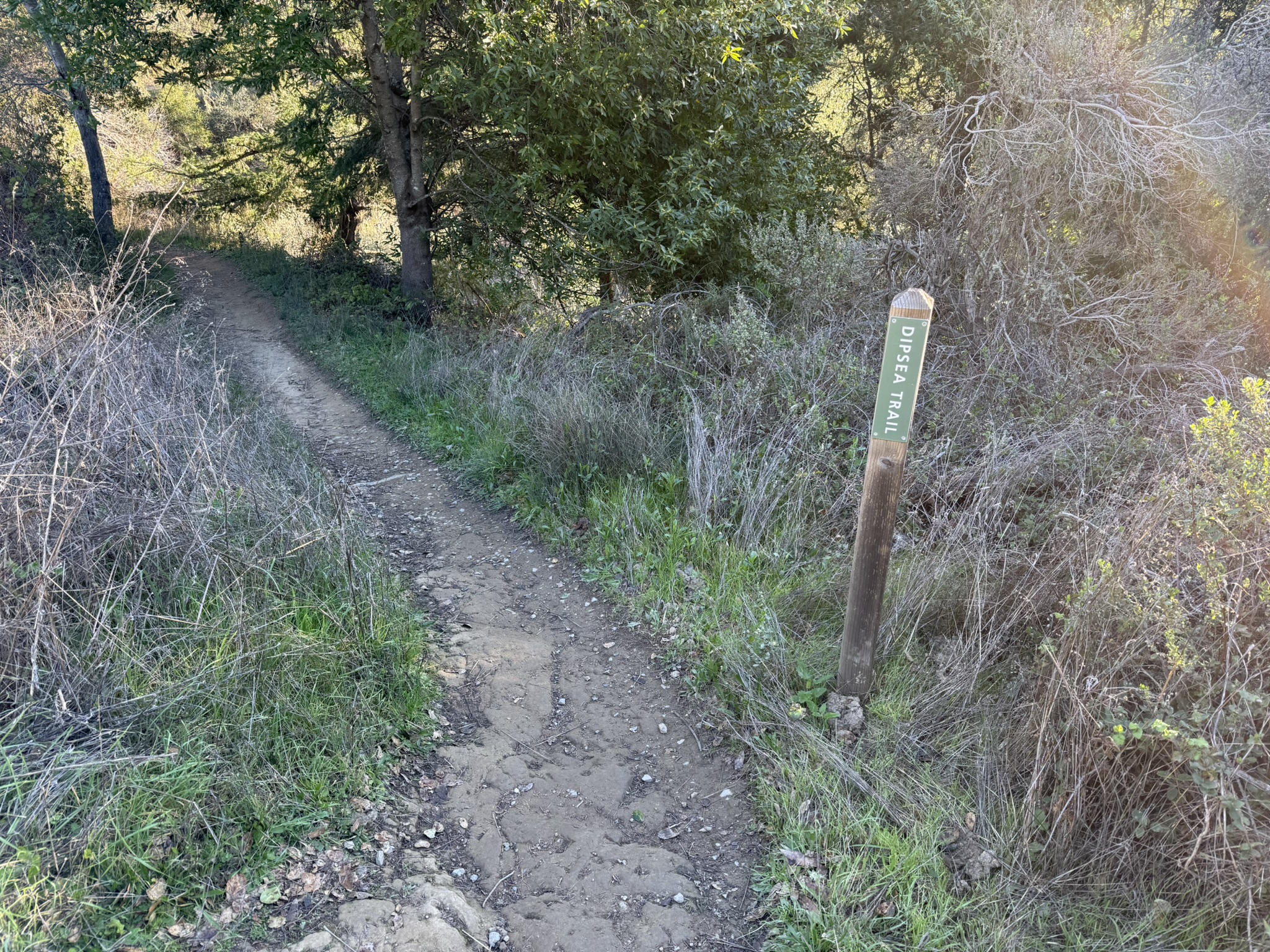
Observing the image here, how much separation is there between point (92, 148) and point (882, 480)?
655 inches

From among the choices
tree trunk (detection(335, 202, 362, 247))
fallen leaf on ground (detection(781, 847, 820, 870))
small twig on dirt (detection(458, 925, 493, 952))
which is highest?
tree trunk (detection(335, 202, 362, 247))

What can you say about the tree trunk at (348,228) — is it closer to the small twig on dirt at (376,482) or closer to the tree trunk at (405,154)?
the tree trunk at (405,154)

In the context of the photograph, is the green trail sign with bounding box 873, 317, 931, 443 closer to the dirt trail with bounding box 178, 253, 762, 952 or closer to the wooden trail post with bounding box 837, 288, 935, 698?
the wooden trail post with bounding box 837, 288, 935, 698

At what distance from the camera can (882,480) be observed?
3277 mm

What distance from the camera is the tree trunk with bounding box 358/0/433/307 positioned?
10.4m

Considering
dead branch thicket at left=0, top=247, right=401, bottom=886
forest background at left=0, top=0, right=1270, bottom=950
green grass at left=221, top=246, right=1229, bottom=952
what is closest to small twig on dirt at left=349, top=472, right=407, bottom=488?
forest background at left=0, top=0, right=1270, bottom=950

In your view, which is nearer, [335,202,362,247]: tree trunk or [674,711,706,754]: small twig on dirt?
[674,711,706,754]: small twig on dirt

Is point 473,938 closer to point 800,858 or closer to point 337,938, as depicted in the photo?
point 337,938

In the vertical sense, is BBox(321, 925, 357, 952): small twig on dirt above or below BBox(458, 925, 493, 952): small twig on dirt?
above

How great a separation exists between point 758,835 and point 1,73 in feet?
56.0

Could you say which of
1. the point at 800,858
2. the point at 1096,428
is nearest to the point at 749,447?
the point at 1096,428

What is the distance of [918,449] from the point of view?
5297 millimetres

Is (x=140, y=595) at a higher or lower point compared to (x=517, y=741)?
higher

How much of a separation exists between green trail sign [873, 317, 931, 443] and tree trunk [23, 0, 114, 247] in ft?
46.2
